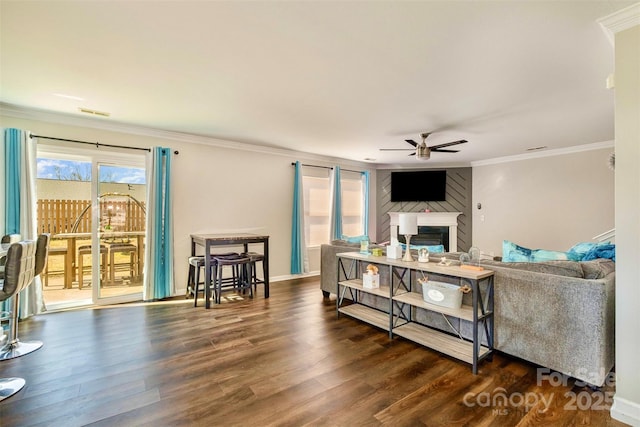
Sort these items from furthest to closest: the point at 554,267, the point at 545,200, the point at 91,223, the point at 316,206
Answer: the point at 316,206 < the point at 545,200 < the point at 91,223 < the point at 554,267

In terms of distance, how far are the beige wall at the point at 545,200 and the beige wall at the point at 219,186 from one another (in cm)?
427

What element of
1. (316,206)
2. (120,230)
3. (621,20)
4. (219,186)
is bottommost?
(120,230)

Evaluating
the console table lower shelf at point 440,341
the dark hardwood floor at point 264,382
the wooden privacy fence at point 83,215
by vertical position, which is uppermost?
the wooden privacy fence at point 83,215

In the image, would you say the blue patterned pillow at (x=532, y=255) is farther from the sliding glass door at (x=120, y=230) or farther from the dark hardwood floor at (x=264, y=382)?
the sliding glass door at (x=120, y=230)

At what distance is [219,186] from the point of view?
4.90 metres

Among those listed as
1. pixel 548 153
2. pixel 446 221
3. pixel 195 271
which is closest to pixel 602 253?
pixel 548 153

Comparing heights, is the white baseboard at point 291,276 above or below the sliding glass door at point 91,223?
below

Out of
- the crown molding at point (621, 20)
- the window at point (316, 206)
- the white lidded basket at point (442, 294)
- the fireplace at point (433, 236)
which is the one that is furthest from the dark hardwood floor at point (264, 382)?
the fireplace at point (433, 236)

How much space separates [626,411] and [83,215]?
19.4 feet

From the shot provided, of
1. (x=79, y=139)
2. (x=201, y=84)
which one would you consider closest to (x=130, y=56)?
(x=201, y=84)

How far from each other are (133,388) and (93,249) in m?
2.77

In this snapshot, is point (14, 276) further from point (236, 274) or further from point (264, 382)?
point (236, 274)

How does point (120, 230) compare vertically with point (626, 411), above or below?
above

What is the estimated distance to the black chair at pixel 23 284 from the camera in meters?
2.26
